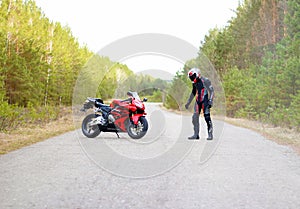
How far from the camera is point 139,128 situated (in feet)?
33.6

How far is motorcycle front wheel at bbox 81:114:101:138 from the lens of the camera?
34.6 feet

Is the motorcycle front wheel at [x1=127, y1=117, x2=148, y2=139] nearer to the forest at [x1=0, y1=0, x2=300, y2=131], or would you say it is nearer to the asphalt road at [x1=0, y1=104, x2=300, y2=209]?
the asphalt road at [x1=0, y1=104, x2=300, y2=209]

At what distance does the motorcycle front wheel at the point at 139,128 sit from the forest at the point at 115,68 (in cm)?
181

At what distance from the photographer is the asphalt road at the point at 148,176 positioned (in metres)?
4.78

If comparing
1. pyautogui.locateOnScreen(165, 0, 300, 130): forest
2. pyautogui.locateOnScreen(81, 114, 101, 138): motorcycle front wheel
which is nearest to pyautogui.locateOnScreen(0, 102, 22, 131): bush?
pyautogui.locateOnScreen(81, 114, 101, 138): motorcycle front wheel

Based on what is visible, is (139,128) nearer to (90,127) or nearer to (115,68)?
(90,127)

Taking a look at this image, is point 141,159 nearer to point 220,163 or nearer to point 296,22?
point 220,163

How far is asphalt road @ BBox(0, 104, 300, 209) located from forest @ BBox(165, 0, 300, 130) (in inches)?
230

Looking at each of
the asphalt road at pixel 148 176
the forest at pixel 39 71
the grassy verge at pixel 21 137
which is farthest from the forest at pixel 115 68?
the asphalt road at pixel 148 176

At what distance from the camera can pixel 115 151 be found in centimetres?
901

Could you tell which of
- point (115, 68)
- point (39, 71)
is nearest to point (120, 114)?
point (115, 68)

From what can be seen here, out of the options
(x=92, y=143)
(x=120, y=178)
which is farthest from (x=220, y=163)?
(x=92, y=143)

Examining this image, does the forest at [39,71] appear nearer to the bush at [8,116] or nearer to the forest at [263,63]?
the bush at [8,116]

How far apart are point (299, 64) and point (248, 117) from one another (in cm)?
931
